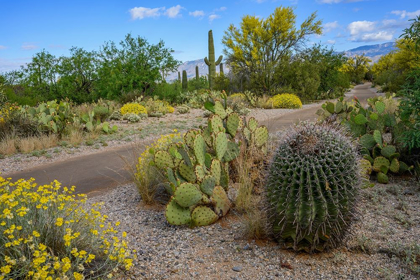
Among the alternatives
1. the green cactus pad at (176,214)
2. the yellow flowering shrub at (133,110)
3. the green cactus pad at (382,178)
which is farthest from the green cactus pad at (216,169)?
the yellow flowering shrub at (133,110)

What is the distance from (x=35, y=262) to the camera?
2.41 metres

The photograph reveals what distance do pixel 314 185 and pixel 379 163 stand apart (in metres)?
2.96

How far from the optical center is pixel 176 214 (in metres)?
4.12

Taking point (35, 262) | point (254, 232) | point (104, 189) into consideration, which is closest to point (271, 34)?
point (104, 189)

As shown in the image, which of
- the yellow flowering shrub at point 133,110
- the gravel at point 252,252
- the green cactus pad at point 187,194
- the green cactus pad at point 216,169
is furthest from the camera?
the yellow flowering shrub at point 133,110

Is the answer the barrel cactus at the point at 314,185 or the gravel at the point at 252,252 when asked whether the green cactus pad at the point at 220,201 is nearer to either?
the gravel at the point at 252,252

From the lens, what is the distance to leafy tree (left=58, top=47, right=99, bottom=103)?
1617 cm

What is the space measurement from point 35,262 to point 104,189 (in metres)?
3.66

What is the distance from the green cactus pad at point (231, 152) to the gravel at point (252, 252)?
76 centimetres

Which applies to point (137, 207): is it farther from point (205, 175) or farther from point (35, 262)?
point (35, 262)

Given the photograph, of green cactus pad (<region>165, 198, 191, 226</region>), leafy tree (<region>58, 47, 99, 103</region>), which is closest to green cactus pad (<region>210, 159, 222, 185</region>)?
green cactus pad (<region>165, 198, 191, 226</region>)

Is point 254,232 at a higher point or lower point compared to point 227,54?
lower

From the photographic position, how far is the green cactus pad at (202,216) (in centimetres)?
411

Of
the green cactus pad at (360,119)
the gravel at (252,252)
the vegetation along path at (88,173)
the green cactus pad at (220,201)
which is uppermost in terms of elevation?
the green cactus pad at (360,119)
